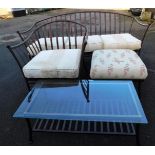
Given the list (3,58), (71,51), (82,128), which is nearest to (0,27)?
(3,58)

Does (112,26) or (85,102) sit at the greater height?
(85,102)

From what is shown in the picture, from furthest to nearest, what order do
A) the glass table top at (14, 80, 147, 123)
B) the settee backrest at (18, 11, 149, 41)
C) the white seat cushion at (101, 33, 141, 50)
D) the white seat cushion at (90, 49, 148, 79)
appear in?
the settee backrest at (18, 11, 149, 41) < the white seat cushion at (101, 33, 141, 50) < the white seat cushion at (90, 49, 148, 79) < the glass table top at (14, 80, 147, 123)

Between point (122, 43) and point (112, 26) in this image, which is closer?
point (122, 43)

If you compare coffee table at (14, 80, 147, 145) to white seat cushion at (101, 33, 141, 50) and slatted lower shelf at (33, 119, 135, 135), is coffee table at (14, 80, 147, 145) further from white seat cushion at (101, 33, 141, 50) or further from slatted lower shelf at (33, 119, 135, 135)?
white seat cushion at (101, 33, 141, 50)

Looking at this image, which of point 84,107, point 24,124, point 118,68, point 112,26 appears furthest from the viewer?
point 112,26

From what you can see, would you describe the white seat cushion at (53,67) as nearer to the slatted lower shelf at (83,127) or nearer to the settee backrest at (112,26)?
the slatted lower shelf at (83,127)

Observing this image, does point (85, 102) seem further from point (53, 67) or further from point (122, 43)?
point (122, 43)

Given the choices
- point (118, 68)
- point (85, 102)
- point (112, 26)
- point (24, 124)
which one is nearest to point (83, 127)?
point (85, 102)

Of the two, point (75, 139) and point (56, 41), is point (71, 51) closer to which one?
point (56, 41)

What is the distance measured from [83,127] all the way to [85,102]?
28 cm

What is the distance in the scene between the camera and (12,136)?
2.01m

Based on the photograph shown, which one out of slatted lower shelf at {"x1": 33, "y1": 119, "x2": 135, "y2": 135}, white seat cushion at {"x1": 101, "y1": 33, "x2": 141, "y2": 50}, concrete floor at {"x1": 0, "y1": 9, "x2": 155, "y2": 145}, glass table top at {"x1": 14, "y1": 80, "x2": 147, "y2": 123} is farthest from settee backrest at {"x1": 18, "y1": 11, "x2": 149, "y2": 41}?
slatted lower shelf at {"x1": 33, "y1": 119, "x2": 135, "y2": 135}

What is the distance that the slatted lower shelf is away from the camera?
193 cm

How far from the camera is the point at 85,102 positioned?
1890mm
